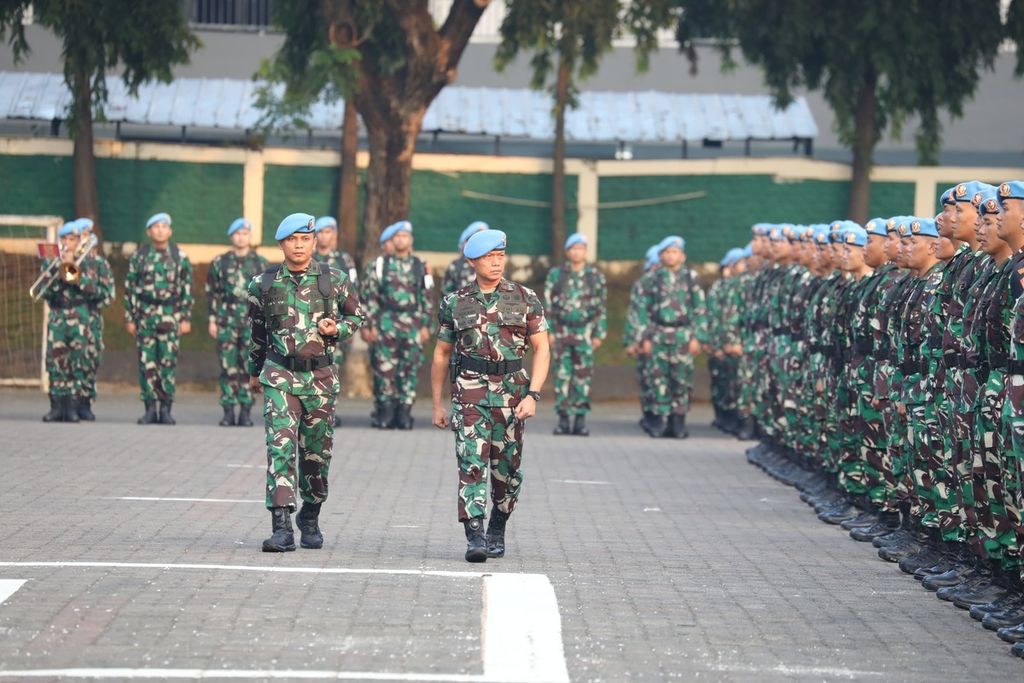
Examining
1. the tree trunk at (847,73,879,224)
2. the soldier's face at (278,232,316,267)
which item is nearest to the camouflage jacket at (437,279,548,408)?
the soldier's face at (278,232,316,267)

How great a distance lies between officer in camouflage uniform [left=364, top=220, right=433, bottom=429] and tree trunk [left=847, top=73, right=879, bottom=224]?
31.2ft

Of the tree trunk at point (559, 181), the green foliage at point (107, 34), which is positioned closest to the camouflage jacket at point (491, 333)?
the green foliage at point (107, 34)

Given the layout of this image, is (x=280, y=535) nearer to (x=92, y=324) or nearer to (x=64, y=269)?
(x=64, y=269)

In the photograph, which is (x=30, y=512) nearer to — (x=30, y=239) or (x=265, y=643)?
(x=265, y=643)

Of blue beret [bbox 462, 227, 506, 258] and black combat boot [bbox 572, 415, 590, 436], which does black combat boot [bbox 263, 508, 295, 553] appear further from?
black combat boot [bbox 572, 415, 590, 436]

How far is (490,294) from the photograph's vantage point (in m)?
12.7

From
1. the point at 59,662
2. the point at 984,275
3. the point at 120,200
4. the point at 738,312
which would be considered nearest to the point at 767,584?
the point at 984,275

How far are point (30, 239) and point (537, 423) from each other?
8350mm

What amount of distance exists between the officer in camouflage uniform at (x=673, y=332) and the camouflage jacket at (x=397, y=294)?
8.89 feet

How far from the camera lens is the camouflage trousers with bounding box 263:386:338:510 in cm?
1254

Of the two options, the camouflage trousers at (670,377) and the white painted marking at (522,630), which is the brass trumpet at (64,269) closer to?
the camouflage trousers at (670,377)

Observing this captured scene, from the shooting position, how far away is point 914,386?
13102 millimetres

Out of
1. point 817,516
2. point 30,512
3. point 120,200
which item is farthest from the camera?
point 120,200

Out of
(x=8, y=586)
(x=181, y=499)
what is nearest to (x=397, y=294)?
(x=181, y=499)
